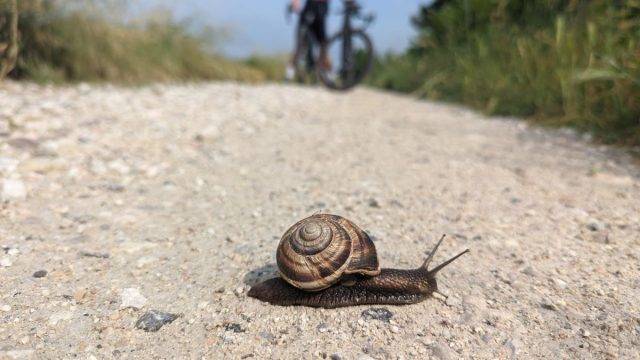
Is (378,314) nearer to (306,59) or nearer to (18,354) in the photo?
(18,354)

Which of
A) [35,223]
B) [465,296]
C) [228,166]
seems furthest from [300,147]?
[465,296]

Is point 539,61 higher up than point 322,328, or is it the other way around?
point 539,61

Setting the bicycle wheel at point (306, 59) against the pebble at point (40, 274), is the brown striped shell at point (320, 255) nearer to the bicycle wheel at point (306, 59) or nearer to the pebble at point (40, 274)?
the pebble at point (40, 274)

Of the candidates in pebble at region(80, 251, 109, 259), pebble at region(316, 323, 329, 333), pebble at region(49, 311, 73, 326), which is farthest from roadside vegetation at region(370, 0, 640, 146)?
pebble at region(49, 311, 73, 326)

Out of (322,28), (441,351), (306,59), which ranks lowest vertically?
(441,351)

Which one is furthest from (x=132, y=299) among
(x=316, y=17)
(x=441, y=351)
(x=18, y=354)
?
(x=316, y=17)

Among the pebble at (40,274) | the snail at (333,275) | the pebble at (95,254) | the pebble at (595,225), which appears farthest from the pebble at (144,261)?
the pebble at (595,225)
